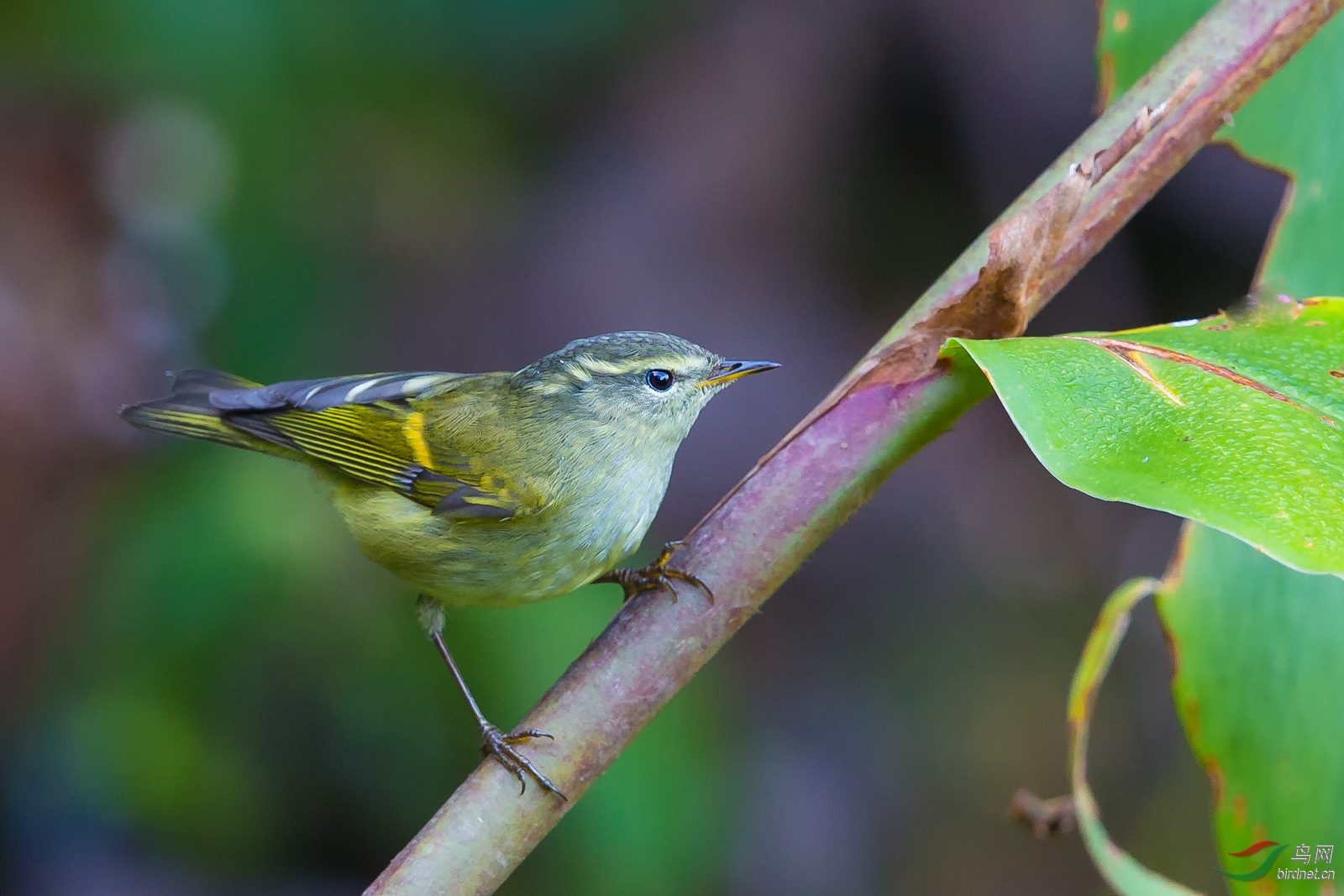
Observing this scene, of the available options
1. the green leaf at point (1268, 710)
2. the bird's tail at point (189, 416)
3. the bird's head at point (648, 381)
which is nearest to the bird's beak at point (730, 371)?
the bird's head at point (648, 381)

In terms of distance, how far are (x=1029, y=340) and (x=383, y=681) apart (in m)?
1.97

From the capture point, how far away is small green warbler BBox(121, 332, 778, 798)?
210 cm

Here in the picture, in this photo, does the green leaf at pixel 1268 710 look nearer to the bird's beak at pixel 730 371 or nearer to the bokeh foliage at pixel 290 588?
the bird's beak at pixel 730 371

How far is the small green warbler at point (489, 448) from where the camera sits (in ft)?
6.90

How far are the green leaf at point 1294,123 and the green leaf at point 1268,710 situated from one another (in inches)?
19.4

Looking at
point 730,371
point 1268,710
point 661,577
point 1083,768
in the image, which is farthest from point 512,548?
point 1268,710

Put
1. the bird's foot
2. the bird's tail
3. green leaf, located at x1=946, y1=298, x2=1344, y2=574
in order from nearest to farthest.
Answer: green leaf, located at x1=946, y1=298, x2=1344, y2=574, the bird's foot, the bird's tail

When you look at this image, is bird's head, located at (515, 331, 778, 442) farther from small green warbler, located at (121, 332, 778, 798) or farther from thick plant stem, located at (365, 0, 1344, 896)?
thick plant stem, located at (365, 0, 1344, 896)

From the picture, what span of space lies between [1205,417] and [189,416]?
2017 millimetres

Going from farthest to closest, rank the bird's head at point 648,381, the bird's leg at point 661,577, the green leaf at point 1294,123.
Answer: the bird's head at point 648,381 → the green leaf at point 1294,123 → the bird's leg at point 661,577

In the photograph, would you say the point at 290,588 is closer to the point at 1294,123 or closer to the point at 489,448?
the point at 489,448

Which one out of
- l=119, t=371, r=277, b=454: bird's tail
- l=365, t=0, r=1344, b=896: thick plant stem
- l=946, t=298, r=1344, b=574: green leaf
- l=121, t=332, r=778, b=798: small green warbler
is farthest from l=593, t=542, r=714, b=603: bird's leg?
l=119, t=371, r=277, b=454: bird's tail

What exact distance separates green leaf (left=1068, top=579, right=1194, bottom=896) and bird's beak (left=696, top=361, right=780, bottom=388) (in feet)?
2.44

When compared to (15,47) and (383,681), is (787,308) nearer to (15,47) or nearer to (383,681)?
(383,681)
